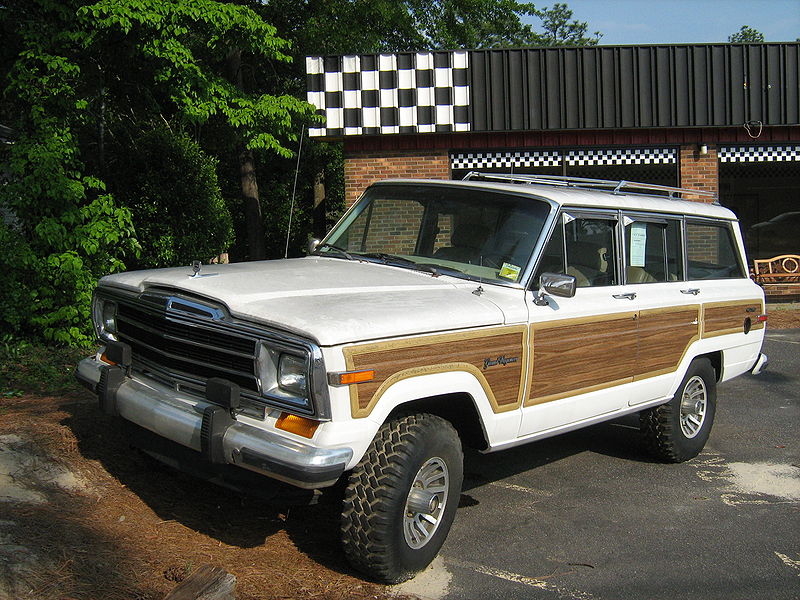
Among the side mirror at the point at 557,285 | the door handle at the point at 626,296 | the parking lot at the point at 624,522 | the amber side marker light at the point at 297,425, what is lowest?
the parking lot at the point at 624,522

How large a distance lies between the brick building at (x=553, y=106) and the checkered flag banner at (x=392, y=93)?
2 centimetres

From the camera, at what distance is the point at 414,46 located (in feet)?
86.7

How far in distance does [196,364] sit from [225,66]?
16827 mm

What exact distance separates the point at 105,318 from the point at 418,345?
2090 mm

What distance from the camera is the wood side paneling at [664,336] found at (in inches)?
220

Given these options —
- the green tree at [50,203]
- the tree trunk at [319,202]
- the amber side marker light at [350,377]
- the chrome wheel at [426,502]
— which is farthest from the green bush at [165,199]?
the tree trunk at [319,202]

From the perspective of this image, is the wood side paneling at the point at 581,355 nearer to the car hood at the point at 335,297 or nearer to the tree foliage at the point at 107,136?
the car hood at the point at 335,297

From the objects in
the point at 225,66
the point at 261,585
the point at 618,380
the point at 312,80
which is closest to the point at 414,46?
the point at 225,66

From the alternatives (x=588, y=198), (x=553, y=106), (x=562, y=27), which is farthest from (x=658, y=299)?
(x=562, y=27)

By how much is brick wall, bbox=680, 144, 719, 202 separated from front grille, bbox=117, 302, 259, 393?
1265 centimetres

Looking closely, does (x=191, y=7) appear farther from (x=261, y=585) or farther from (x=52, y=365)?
(x=261, y=585)

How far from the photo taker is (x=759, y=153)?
50.7ft

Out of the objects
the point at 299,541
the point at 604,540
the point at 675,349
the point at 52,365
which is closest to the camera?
the point at 299,541

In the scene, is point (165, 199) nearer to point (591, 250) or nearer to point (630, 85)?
point (630, 85)
